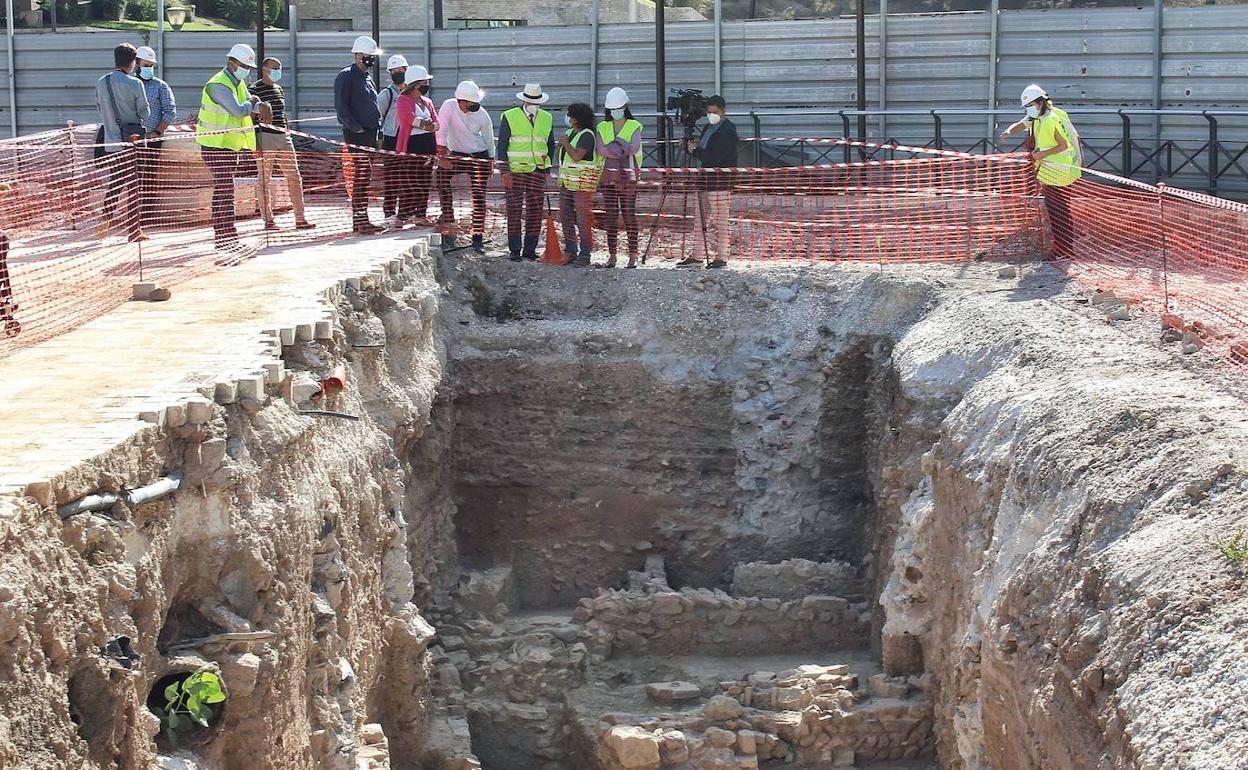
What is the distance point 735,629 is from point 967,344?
3.09 m

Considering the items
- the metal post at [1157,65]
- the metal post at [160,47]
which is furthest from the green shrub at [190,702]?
the metal post at [160,47]

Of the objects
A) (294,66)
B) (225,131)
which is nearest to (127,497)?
(225,131)

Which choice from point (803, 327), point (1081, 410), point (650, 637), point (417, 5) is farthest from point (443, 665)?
point (417, 5)

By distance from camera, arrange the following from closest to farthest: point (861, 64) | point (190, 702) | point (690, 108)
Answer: point (190, 702)
point (690, 108)
point (861, 64)

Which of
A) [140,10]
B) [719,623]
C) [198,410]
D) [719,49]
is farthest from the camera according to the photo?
[140,10]

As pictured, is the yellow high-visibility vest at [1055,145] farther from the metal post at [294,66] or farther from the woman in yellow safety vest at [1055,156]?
the metal post at [294,66]

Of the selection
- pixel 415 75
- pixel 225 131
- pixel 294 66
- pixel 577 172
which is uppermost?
pixel 294 66

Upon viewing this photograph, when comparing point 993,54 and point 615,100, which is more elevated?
point 993,54

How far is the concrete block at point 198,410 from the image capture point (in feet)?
24.7

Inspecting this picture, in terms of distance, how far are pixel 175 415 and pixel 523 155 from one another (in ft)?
26.5

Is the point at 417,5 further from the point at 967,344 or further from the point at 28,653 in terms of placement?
the point at 28,653

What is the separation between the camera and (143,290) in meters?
10.7

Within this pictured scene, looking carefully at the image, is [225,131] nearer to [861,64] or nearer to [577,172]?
[577,172]

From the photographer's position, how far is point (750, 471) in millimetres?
14266
